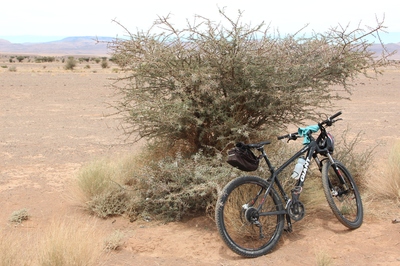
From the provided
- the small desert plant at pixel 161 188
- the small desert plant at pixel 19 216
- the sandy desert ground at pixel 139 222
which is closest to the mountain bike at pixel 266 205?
the sandy desert ground at pixel 139 222

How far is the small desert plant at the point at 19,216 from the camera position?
21.4 feet

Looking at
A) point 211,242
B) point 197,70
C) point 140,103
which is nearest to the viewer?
point 211,242

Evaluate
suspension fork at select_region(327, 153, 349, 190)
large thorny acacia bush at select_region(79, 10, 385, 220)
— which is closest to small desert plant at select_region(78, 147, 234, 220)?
large thorny acacia bush at select_region(79, 10, 385, 220)

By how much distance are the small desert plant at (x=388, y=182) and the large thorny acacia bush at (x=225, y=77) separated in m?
1.36

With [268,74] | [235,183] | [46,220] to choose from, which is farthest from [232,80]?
[46,220]

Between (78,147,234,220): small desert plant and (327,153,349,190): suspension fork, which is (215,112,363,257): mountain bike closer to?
(327,153,349,190): suspension fork

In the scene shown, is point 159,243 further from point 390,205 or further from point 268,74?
point 390,205

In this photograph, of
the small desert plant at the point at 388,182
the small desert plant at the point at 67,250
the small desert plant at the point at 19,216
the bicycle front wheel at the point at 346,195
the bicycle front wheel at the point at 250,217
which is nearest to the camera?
the small desert plant at the point at 67,250

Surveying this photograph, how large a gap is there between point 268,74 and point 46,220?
3623 mm

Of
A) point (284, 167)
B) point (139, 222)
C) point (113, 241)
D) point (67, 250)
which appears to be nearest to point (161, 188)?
point (139, 222)

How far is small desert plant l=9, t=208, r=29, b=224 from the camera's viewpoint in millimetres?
6523

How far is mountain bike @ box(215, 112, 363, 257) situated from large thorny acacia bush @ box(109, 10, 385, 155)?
3.54 ft

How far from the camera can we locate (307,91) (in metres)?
6.79

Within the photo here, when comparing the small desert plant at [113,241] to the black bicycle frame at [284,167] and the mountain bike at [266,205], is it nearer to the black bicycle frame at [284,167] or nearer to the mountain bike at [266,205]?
the mountain bike at [266,205]
